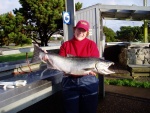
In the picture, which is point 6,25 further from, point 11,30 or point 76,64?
point 76,64

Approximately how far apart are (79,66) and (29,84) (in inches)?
29.7

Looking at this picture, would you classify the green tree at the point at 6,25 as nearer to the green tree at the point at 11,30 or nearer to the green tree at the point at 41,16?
the green tree at the point at 11,30

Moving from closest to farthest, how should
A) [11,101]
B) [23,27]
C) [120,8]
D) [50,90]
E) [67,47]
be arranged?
[11,101] < [67,47] < [50,90] < [120,8] < [23,27]

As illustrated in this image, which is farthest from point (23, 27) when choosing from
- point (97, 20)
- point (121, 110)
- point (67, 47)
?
point (67, 47)

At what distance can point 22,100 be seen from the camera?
10.5 feet

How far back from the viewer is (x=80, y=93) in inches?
128

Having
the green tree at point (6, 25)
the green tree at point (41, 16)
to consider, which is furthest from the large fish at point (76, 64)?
the green tree at point (41, 16)

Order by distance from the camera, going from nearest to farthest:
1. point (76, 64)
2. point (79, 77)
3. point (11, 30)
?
1. point (76, 64)
2. point (79, 77)
3. point (11, 30)

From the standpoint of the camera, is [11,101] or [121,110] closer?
[11,101]

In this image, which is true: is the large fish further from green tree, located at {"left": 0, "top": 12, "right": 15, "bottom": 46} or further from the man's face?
green tree, located at {"left": 0, "top": 12, "right": 15, "bottom": 46}

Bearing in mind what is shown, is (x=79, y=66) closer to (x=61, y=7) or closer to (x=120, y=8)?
(x=120, y=8)

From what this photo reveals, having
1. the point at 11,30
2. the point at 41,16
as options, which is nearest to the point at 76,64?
the point at 11,30

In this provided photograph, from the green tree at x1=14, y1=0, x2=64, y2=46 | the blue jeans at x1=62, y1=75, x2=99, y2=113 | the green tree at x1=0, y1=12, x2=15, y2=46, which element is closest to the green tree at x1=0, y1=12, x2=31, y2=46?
the green tree at x1=0, y1=12, x2=15, y2=46

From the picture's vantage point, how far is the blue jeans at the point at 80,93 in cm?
318
